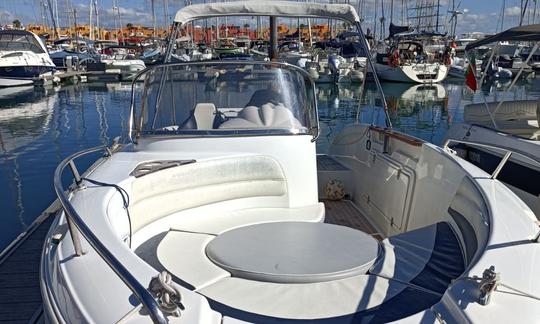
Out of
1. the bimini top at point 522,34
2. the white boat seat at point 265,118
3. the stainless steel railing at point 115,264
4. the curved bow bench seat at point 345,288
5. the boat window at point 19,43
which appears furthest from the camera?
the boat window at point 19,43

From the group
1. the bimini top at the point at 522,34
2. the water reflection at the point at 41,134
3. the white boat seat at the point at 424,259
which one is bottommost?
the water reflection at the point at 41,134

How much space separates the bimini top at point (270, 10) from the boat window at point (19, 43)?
2533 cm

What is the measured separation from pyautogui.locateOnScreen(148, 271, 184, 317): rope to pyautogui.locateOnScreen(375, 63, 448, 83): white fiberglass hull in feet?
89.9

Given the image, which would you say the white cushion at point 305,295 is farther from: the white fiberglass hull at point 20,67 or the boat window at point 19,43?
the boat window at point 19,43

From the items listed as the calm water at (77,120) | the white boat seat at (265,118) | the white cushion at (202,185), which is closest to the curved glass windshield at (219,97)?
the white boat seat at (265,118)

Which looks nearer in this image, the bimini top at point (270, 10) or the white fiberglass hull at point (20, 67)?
the bimini top at point (270, 10)

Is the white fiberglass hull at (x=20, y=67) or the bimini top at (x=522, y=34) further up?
the bimini top at (x=522, y=34)

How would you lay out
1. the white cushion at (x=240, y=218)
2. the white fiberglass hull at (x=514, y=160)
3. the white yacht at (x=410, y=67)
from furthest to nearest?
the white yacht at (x=410, y=67) → the white fiberglass hull at (x=514, y=160) → the white cushion at (x=240, y=218)

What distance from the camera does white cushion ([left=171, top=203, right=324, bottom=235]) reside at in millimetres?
3076

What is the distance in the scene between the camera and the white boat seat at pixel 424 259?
2.22 m

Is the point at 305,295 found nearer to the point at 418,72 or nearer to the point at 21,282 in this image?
the point at 21,282

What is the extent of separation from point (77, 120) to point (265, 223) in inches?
593

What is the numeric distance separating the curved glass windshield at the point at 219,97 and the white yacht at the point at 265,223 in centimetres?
1

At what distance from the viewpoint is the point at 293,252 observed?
93.9 inches
